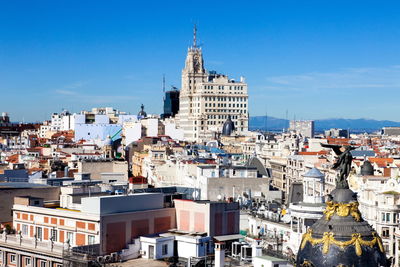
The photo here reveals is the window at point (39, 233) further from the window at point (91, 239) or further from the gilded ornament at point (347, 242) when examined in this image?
the gilded ornament at point (347, 242)

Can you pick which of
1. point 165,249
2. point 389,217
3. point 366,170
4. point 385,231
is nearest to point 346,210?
point 165,249

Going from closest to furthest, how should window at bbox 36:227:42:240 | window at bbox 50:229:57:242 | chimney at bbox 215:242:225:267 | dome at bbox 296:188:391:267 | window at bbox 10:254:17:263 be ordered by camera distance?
dome at bbox 296:188:391:267 < chimney at bbox 215:242:225:267 < window at bbox 50:229:57:242 < window at bbox 10:254:17:263 < window at bbox 36:227:42:240

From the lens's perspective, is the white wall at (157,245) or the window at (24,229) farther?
the window at (24,229)

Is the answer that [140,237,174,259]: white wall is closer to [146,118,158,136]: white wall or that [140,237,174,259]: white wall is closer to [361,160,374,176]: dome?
[361,160,374,176]: dome

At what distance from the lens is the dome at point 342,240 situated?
65.0 ft

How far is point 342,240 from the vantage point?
19953 millimetres

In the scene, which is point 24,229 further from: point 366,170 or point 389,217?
point 366,170

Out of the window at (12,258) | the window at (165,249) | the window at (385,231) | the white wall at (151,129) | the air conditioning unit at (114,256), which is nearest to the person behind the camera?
the air conditioning unit at (114,256)

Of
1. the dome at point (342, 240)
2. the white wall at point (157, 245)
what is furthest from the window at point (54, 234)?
the dome at point (342, 240)

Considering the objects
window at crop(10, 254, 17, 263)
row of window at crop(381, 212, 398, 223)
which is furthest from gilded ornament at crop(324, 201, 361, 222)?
row of window at crop(381, 212, 398, 223)

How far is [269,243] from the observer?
208ft

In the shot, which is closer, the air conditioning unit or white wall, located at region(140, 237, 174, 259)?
the air conditioning unit

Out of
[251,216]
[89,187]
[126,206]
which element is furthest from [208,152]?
[126,206]

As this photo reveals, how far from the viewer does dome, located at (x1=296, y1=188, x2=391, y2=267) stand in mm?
19812
